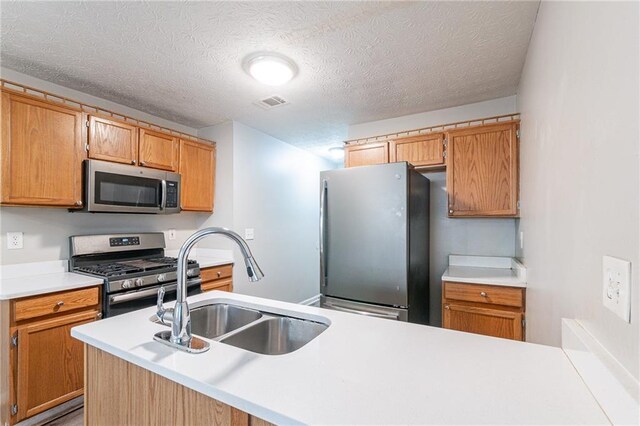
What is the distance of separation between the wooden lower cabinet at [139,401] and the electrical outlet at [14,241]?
170 cm

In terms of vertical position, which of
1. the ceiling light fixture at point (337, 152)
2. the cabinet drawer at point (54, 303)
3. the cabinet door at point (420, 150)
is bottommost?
the cabinet drawer at point (54, 303)

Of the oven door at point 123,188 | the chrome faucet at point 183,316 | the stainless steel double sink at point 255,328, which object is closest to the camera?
the chrome faucet at point 183,316

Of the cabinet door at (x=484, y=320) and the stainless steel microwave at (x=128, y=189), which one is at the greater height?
the stainless steel microwave at (x=128, y=189)

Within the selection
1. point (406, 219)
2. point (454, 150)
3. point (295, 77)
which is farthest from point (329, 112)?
point (406, 219)

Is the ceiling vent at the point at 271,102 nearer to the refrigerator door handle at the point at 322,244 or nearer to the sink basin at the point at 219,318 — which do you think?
the refrigerator door handle at the point at 322,244

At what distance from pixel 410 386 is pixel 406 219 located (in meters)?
1.55

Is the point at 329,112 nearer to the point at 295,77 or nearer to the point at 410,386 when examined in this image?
the point at 295,77

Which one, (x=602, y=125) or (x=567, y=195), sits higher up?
(x=602, y=125)

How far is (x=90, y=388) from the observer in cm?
111

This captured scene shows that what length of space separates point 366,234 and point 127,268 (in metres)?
1.90

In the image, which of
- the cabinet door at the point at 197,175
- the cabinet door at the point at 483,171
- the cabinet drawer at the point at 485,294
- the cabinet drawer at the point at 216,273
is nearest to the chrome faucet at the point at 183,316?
the cabinet drawer at the point at 485,294

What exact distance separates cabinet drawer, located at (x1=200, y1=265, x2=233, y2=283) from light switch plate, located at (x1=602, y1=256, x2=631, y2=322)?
279 cm

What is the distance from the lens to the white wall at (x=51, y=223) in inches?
84.4

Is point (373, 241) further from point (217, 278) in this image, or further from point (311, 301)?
point (311, 301)
